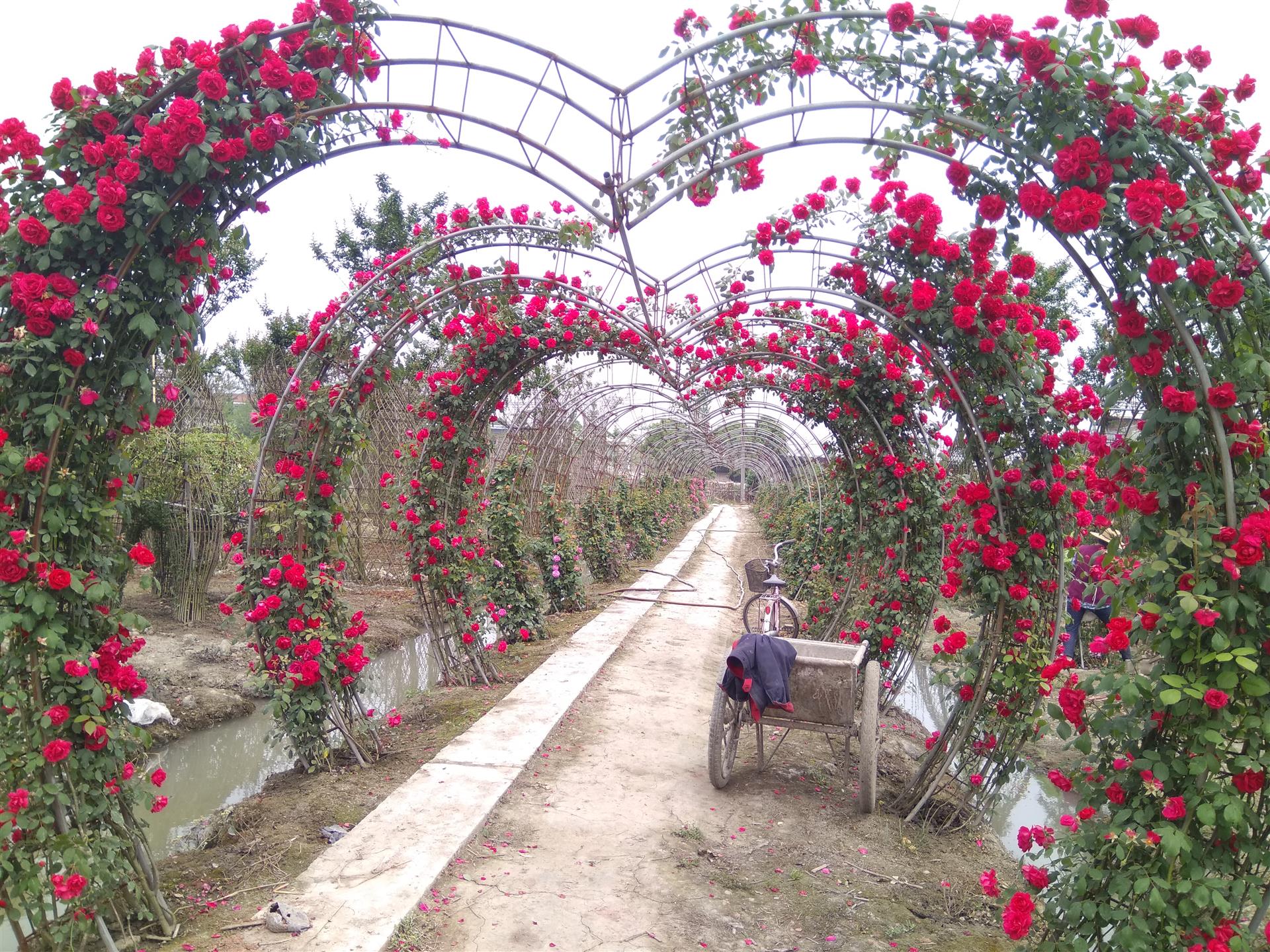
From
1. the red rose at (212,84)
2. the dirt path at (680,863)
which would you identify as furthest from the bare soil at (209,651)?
the red rose at (212,84)

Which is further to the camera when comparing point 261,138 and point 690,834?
point 690,834

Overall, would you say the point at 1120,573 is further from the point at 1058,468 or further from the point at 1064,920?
the point at 1064,920

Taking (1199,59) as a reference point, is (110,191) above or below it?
below

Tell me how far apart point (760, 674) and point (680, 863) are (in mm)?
1056

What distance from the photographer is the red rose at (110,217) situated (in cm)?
256

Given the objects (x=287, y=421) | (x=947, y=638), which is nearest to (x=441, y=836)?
(x=287, y=421)

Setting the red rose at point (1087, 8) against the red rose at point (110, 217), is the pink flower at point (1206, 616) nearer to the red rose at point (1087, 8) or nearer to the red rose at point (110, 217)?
the red rose at point (1087, 8)

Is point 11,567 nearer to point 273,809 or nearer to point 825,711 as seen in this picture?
point 273,809

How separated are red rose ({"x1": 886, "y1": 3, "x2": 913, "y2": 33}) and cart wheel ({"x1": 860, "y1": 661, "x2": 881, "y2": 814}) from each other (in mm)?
3148

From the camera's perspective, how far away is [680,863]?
3.79 metres

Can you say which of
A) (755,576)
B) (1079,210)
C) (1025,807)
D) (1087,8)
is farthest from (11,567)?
(1025,807)

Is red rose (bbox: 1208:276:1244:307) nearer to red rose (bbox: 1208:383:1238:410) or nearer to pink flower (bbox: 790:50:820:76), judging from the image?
red rose (bbox: 1208:383:1238:410)

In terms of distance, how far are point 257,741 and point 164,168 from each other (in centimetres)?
532

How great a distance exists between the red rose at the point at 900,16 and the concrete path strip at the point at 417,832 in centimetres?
347
